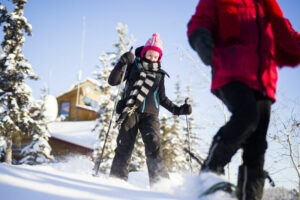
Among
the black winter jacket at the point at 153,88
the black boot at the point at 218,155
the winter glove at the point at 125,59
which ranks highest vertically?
the winter glove at the point at 125,59

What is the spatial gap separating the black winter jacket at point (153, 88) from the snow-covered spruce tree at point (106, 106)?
1046 centimetres

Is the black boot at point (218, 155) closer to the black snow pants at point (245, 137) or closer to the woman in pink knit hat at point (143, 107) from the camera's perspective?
→ the black snow pants at point (245, 137)

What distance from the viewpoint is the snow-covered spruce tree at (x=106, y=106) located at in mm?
14852

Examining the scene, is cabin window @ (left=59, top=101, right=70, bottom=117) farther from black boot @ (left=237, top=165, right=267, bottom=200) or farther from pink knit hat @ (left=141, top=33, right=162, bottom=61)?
black boot @ (left=237, top=165, right=267, bottom=200)

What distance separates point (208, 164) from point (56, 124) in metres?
28.7

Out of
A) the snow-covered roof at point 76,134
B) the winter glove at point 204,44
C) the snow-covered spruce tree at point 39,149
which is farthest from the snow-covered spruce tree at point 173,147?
the winter glove at point 204,44

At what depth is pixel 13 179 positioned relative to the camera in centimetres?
177

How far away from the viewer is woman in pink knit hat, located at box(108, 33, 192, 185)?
11.6 ft

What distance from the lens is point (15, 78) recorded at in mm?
13656

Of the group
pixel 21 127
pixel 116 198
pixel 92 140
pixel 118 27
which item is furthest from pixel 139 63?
pixel 92 140

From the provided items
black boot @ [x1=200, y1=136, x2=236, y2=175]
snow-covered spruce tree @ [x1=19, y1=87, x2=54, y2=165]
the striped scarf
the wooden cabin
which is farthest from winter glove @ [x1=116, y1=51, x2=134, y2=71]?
the wooden cabin

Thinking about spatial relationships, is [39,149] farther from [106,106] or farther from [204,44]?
[204,44]

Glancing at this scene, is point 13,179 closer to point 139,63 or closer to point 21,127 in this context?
point 139,63

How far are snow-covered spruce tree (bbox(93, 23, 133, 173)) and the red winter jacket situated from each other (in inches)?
493
